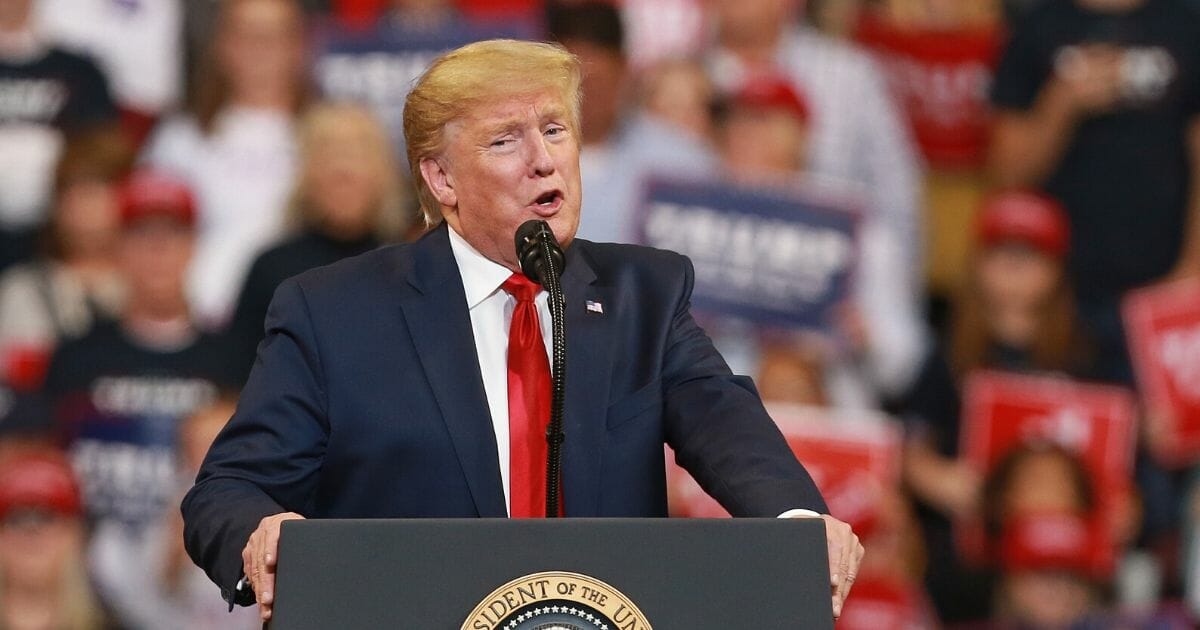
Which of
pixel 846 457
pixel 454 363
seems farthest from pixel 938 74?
pixel 454 363

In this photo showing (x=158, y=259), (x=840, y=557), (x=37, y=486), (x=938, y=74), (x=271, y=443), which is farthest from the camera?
(x=938, y=74)

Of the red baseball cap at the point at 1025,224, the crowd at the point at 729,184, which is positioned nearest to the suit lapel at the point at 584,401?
the crowd at the point at 729,184

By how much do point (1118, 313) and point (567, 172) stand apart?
3686 mm

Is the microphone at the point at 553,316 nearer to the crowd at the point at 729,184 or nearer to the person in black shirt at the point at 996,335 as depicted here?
the crowd at the point at 729,184

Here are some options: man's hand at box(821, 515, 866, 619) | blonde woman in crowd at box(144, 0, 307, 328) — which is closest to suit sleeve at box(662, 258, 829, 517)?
man's hand at box(821, 515, 866, 619)

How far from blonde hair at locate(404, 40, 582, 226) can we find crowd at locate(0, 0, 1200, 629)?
288 centimetres

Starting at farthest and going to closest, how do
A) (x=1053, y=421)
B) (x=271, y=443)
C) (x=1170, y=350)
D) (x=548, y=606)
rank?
(x=1170, y=350) → (x=1053, y=421) → (x=271, y=443) → (x=548, y=606)

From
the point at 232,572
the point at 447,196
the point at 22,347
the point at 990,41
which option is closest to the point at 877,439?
the point at 990,41

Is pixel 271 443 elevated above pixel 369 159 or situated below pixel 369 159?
above

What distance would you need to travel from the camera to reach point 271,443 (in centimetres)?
220

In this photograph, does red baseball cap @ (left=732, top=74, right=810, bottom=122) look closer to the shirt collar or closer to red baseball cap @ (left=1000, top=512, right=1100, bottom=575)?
red baseball cap @ (left=1000, top=512, right=1100, bottom=575)

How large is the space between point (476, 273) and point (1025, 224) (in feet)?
11.6

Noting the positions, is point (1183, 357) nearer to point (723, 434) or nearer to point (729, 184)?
point (729, 184)

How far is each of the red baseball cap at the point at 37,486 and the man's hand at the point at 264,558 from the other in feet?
10.5
